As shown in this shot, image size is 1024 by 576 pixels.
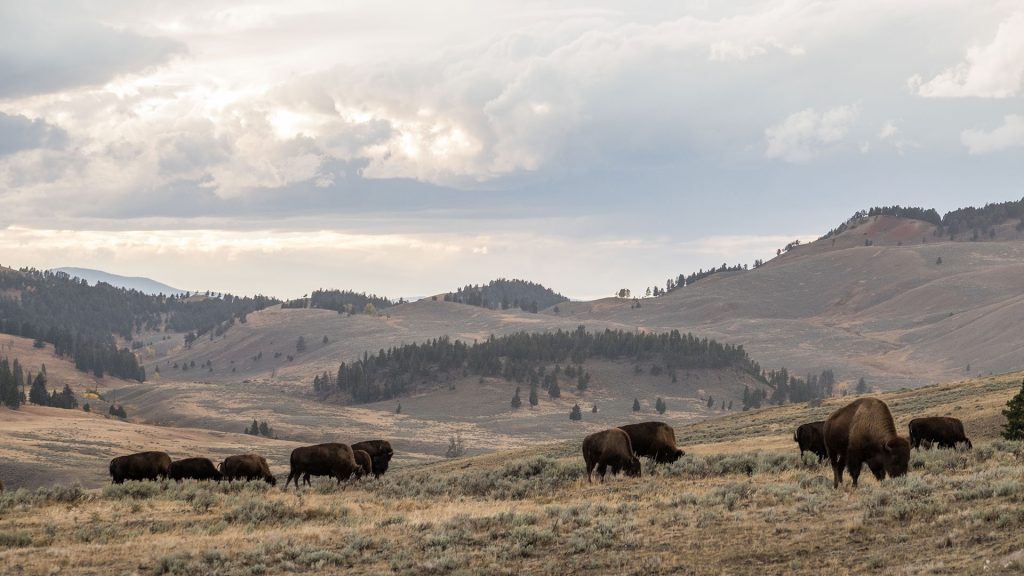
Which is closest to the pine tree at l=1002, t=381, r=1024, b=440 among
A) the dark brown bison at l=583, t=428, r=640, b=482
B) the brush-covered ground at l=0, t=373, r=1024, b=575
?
the brush-covered ground at l=0, t=373, r=1024, b=575

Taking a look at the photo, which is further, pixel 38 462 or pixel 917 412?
pixel 38 462

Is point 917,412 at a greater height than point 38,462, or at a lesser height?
greater

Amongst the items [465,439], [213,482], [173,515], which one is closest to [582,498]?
[173,515]

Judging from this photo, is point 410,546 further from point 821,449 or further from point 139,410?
point 139,410

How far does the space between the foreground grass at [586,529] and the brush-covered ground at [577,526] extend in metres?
0.04

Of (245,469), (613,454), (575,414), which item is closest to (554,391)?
(575,414)

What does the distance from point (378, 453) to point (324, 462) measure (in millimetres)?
7434

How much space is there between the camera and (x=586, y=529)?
1914cm

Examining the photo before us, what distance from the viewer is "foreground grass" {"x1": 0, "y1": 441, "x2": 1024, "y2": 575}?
15984 mm

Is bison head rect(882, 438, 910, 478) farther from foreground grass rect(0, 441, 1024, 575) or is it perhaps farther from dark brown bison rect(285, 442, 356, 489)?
dark brown bison rect(285, 442, 356, 489)

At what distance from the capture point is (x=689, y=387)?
195m

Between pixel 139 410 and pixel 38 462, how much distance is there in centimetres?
10790

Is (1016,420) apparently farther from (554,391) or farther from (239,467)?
(554,391)

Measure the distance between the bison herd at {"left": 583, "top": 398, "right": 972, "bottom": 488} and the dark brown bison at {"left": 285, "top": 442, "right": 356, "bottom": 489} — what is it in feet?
26.3
